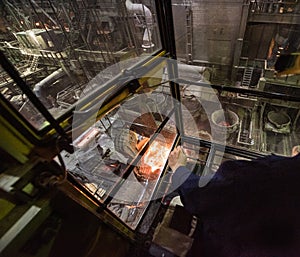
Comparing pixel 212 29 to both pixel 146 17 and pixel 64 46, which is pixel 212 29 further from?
pixel 64 46

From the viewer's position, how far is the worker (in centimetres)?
75

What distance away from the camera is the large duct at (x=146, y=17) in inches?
73.6

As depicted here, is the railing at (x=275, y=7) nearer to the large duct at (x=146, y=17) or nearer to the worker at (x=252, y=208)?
the large duct at (x=146, y=17)

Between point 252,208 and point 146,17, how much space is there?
2.49 metres

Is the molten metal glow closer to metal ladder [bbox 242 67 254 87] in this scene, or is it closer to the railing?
metal ladder [bbox 242 67 254 87]

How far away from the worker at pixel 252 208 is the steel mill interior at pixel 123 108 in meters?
0.52

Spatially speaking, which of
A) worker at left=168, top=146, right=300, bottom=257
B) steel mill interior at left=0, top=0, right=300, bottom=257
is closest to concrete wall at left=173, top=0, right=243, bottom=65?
steel mill interior at left=0, top=0, right=300, bottom=257

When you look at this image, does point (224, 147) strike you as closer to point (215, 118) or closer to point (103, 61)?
point (103, 61)

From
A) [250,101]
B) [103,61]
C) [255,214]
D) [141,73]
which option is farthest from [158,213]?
[250,101]

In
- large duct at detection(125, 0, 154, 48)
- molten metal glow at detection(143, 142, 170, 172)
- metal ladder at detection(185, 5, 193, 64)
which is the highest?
large duct at detection(125, 0, 154, 48)

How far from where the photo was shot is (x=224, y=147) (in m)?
1.87

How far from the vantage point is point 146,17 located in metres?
2.31

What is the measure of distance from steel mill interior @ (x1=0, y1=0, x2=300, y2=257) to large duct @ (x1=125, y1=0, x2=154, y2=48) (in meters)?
0.03

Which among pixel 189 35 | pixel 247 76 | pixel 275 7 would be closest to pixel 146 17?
pixel 189 35
